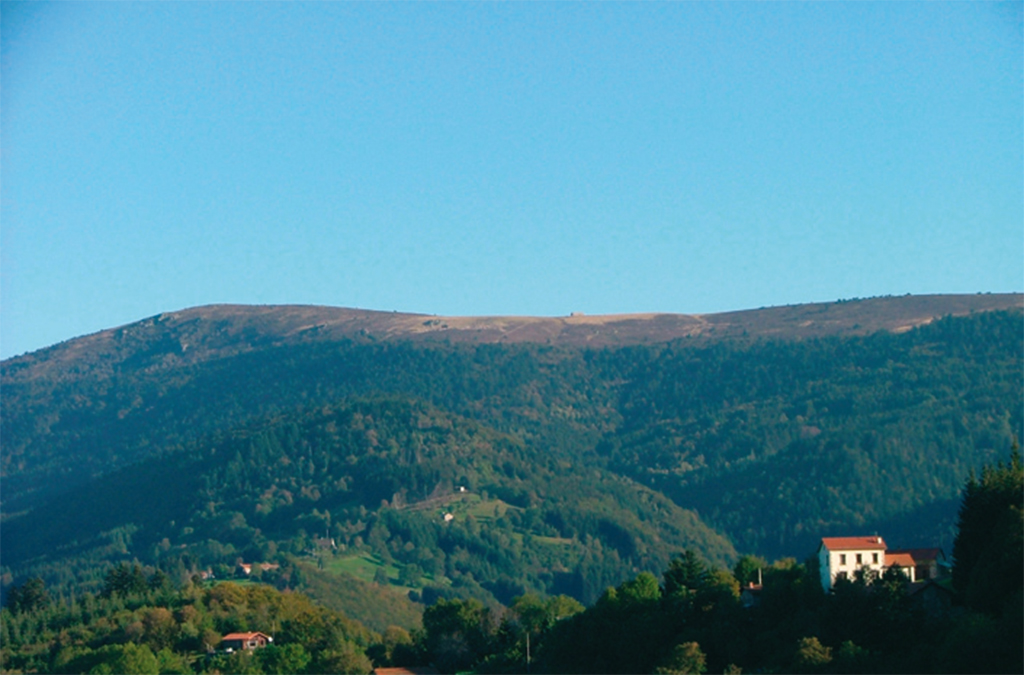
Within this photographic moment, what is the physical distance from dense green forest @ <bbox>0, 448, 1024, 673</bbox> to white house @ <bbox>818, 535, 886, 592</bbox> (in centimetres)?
115

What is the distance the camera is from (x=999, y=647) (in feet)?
243

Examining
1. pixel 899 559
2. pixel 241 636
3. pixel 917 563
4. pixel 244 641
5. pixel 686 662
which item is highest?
pixel 899 559

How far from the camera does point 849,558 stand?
9281 cm

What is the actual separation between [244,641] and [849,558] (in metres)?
60.9

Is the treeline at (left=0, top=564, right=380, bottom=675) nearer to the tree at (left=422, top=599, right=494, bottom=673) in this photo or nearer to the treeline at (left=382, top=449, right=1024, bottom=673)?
the tree at (left=422, top=599, right=494, bottom=673)

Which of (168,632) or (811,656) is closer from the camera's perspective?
(811,656)

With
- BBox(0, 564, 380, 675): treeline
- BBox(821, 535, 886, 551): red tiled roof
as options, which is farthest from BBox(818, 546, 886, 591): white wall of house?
BBox(0, 564, 380, 675): treeline

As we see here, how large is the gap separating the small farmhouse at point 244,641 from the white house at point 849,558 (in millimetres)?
57191

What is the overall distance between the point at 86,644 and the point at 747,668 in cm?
6694

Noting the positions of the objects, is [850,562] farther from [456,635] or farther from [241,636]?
[241,636]

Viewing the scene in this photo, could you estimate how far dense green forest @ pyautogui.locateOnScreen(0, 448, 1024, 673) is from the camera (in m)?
83.2

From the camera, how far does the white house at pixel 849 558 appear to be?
Result: 92.2 metres

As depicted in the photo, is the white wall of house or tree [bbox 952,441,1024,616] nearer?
tree [bbox 952,441,1024,616]

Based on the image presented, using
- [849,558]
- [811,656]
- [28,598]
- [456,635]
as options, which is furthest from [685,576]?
[28,598]
